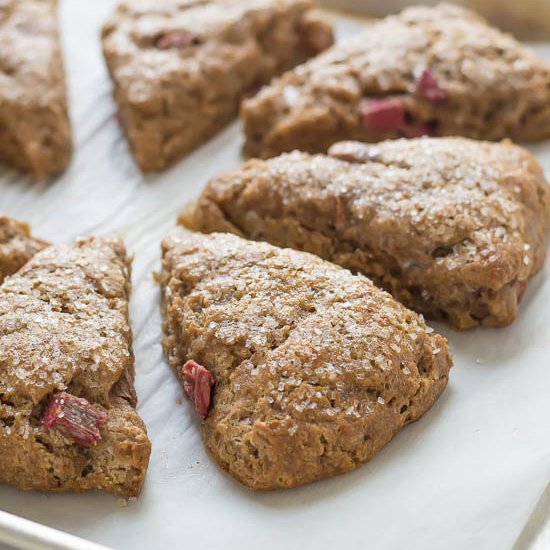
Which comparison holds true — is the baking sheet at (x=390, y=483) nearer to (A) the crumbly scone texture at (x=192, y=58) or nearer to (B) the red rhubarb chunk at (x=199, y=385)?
(B) the red rhubarb chunk at (x=199, y=385)

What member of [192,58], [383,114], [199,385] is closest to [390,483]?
[199,385]

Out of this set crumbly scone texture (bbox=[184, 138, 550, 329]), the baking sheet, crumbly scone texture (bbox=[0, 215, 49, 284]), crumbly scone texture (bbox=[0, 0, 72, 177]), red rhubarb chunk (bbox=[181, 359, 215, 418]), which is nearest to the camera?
the baking sheet

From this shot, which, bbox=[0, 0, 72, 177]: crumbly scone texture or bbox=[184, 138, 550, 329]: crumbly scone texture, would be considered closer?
bbox=[184, 138, 550, 329]: crumbly scone texture

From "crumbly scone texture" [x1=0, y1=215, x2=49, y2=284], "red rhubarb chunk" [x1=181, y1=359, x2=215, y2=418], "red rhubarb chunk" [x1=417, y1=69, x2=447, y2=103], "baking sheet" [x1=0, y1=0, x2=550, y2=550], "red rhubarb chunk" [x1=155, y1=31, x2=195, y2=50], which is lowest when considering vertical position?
"baking sheet" [x1=0, y1=0, x2=550, y2=550]

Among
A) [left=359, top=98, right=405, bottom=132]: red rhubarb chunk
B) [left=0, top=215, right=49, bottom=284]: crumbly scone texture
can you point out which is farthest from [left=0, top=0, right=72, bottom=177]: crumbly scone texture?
[left=359, top=98, right=405, bottom=132]: red rhubarb chunk

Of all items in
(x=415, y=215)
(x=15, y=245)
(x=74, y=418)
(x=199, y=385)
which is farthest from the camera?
(x=15, y=245)

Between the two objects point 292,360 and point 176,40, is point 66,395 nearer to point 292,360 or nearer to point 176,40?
point 292,360

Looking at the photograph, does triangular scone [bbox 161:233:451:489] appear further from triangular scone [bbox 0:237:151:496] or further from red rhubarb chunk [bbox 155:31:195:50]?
red rhubarb chunk [bbox 155:31:195:50]

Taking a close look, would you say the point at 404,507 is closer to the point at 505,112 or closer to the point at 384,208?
the point at 384,208
